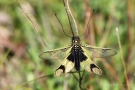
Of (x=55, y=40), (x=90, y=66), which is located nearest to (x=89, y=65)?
(x=90, y=66)

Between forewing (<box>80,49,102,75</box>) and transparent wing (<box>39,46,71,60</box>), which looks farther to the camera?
transparent wing (<box>39,46,71,60</box>)

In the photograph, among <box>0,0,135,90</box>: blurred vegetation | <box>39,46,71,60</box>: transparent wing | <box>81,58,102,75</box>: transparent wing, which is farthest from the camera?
<box>0,0,135,90</box>: blurred vegetation

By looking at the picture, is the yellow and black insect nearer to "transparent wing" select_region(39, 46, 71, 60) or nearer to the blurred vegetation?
"transparent wing" select_region(39, 46, 71, 60)

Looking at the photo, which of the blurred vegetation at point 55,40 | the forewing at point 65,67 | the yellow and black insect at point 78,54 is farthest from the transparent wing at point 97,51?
the blurred vegetation at point 55,40

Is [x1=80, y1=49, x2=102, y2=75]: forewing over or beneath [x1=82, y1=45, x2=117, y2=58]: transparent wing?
beneath

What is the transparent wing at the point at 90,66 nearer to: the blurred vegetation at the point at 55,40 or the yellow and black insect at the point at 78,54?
the yellow and black insect at the point at 78,54

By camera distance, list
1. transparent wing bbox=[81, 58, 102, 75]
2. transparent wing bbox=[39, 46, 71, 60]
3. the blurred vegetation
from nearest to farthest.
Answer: transparent wing bbox=[81, 58, 102, 75] < transparent wing bbox=[39, 46, 71, 60] < the blurred vegetation

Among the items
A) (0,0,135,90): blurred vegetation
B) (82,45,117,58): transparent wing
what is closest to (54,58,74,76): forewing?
(82,45,117,58): transparent wing
